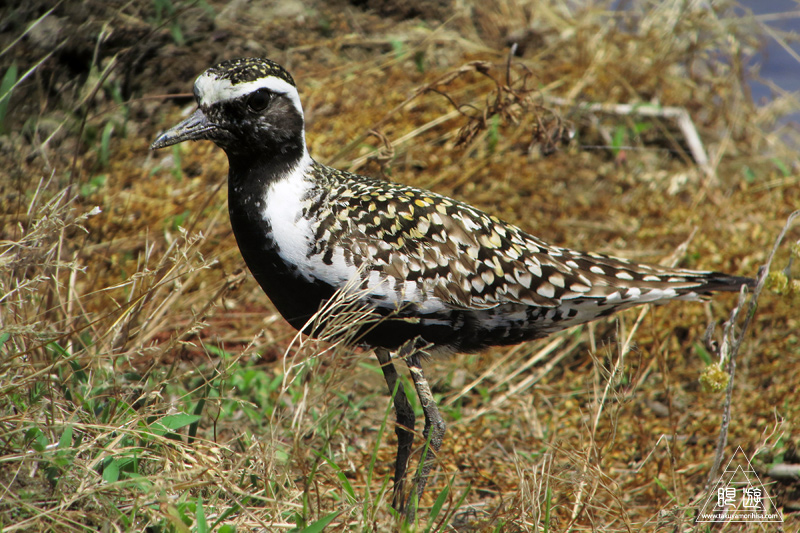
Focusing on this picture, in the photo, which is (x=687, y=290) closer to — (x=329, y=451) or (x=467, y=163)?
(x=329, y=451)

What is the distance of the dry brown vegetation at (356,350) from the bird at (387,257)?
276 millimetres

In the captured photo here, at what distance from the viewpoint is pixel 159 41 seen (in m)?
5.67

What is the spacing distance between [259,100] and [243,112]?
0.08m

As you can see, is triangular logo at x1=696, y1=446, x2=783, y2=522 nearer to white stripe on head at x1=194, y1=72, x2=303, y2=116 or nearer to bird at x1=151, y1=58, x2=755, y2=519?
bird at x1=151, y1=58, x2=755, y2=519

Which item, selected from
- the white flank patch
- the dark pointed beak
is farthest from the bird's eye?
the white flank patch

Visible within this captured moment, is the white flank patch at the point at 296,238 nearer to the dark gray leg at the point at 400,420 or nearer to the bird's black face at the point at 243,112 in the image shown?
the bird's black face at the point at 243,112

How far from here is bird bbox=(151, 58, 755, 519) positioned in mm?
2854

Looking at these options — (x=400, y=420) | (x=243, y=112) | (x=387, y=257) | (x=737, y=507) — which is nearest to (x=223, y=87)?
(x=243, y=112)

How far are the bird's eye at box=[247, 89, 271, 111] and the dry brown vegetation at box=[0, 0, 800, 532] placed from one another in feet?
1.99

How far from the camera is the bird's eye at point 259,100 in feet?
9.35

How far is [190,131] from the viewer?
2848 millimetres

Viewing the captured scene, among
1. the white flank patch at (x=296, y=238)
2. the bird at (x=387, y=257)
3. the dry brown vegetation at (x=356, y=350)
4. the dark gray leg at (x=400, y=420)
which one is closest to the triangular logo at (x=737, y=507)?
the dry brown vegetation at (x=356, y=350)

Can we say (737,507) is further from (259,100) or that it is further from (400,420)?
(259,100)

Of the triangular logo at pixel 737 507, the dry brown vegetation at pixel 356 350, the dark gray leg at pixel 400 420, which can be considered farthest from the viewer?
the dark gray leg at pixel 400 420
